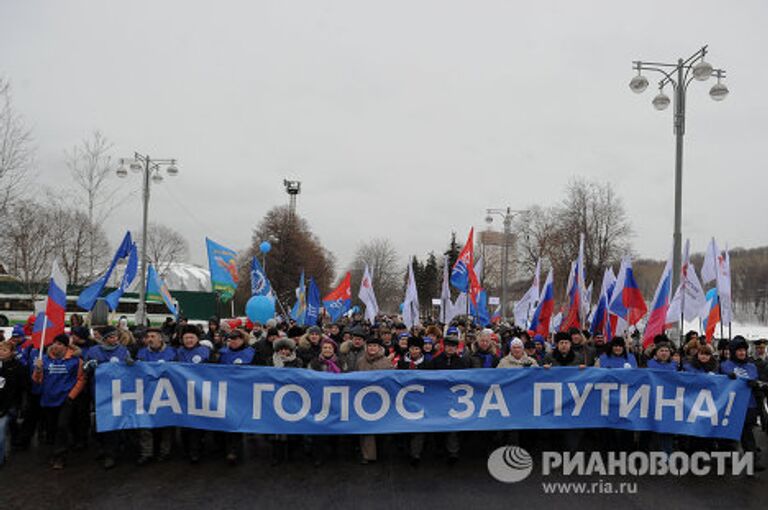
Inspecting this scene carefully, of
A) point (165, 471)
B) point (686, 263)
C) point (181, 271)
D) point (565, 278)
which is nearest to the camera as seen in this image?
point (165, 471)

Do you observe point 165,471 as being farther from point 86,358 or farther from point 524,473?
point 524,473

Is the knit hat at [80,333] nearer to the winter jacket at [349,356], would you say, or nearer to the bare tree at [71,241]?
the winter jacket at [349,356]

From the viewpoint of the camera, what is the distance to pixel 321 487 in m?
5.72

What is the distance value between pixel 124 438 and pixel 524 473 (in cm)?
499

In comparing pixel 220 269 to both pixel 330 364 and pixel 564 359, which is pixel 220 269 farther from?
pixel 564 359

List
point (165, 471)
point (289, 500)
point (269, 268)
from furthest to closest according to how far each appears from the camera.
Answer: point (269, 268), point (165, 471), point (289, 500)

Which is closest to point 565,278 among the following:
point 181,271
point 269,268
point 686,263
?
point 686,263

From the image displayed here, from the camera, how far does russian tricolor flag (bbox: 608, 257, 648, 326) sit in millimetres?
9992

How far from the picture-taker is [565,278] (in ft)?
119

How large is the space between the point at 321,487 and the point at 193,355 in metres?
2.43

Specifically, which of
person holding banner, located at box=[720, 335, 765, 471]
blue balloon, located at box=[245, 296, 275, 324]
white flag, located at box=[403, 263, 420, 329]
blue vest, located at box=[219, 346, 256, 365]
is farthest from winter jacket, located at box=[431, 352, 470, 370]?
blue balloon, located at box=[245, 296, 275, 324]

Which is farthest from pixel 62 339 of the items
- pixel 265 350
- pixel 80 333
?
pixel 265 350

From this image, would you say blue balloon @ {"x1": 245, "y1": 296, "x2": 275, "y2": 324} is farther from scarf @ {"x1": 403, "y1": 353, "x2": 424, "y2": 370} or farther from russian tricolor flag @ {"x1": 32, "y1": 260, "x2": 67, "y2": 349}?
scarf @ {"x1": 403, "y1": 353, "x2": 424, "y2": 370}

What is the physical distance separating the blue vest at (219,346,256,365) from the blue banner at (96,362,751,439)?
0.62 metres
